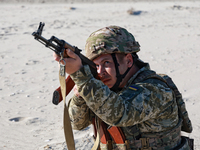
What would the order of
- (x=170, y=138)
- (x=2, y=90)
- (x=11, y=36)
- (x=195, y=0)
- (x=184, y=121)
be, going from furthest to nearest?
(x=195, y=0) < (x=11, y=36) < (x=2, y=90) < (x=184, y=121) < (x=170, y=138)

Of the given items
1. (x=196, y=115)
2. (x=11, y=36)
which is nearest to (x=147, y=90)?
(x=196, y=115)

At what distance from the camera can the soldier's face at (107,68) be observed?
2.56m

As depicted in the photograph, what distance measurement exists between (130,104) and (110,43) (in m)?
0.68

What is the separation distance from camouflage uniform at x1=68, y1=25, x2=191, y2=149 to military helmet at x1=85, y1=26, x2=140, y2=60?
0.05ft

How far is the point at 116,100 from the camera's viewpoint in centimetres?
212

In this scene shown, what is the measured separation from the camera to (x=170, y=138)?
8.57 ft

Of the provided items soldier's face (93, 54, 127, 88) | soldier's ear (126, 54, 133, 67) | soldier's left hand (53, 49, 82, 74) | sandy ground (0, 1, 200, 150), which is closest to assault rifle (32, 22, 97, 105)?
soldier's left hand (53, 49, 82, 74)

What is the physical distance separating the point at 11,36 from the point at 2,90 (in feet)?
16.0

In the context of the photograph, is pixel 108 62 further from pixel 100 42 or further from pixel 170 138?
pixel 170 138

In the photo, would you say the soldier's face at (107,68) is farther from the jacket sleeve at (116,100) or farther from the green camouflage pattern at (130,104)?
the jacket sleeve at (116,100)

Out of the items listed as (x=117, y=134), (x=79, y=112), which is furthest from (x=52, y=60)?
(x=117, y=134)

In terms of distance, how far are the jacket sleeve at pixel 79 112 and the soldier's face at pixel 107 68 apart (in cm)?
30

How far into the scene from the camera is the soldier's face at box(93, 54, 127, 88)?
256 centimetres

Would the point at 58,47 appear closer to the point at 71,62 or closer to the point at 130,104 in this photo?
the point at 71,62
